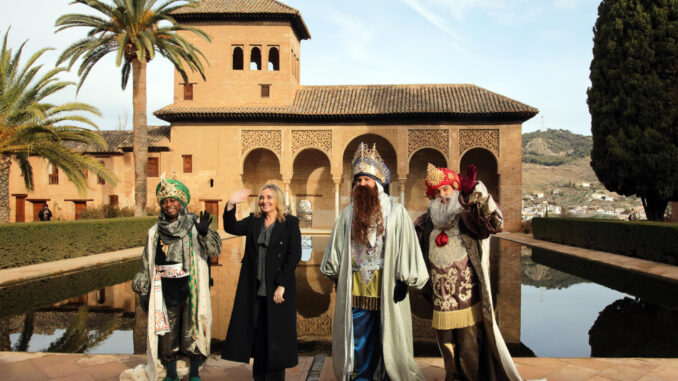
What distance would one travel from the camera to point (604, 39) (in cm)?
1678

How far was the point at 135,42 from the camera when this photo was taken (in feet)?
52.0

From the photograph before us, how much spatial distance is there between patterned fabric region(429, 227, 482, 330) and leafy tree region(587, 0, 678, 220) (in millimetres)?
14546

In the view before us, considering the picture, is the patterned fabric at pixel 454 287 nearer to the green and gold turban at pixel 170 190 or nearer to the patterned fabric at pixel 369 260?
the patterned fabric at pixel 369 260

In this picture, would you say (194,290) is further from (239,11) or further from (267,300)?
(239,11)

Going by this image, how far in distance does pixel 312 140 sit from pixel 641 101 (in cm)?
1260

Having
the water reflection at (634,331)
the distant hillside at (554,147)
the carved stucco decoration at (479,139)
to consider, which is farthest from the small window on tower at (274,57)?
the distant hillside at (554,147)

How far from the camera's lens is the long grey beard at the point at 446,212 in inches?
131

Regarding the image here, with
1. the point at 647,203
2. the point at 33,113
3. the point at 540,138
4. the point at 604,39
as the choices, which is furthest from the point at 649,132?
the point at 540,138

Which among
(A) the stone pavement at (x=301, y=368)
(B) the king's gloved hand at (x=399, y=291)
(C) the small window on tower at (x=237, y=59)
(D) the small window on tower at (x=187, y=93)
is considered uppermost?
(C) the small window on tower at (x=237, y=59)

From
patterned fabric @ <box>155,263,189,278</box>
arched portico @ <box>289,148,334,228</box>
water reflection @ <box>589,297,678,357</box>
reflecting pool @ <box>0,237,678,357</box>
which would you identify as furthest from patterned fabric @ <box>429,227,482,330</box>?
arched portico @ <box>289,148,334,228</box>

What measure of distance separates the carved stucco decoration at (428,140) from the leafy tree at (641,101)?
6502 millimetres

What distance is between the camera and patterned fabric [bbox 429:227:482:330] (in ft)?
10.9

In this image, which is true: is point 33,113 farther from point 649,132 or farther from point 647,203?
point 647,203

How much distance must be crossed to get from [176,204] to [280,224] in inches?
28.2
